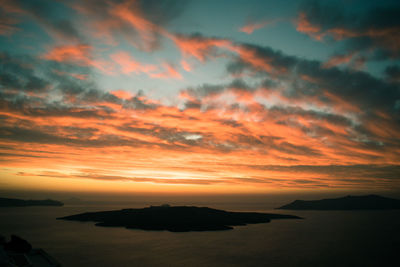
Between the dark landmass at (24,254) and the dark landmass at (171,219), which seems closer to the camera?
the dark landmass at (24,254)

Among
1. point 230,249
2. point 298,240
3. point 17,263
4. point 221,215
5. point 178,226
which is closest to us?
point 17,263

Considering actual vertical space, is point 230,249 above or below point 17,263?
below

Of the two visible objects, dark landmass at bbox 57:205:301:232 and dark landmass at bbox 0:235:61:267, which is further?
dark landmass at bbox 57:205:301:232

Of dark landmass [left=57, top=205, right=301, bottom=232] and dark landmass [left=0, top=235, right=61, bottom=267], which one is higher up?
dark landmass [left=0, top=235, right=61, bottom=267]

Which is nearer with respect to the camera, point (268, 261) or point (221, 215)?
point (268, 261)

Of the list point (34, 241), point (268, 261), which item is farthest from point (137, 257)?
point (34, 241)

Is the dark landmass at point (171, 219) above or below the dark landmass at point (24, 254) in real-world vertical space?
below

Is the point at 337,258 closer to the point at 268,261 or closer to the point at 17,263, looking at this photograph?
the point at 268,261

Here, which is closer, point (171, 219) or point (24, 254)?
point (24, 254)
